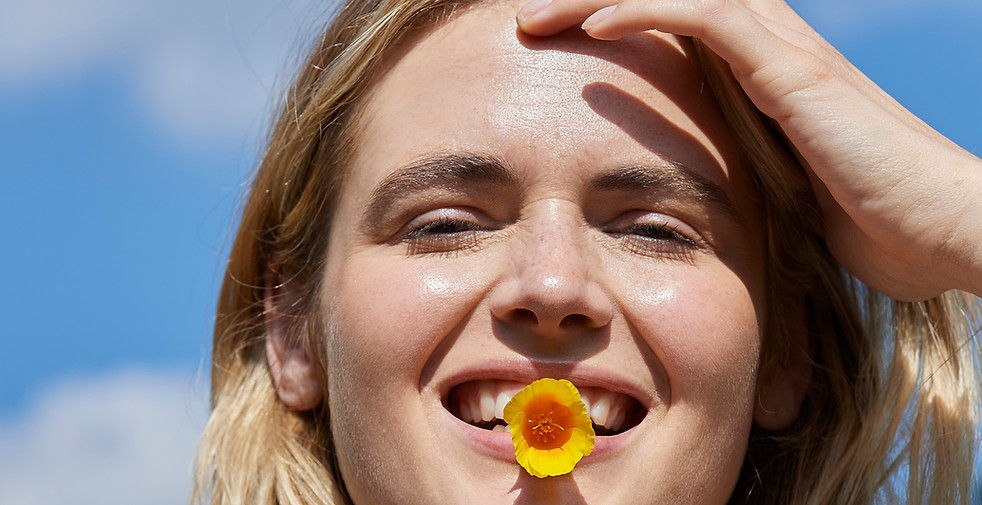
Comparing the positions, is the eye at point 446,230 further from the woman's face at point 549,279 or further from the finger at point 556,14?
the finger at point 556,14

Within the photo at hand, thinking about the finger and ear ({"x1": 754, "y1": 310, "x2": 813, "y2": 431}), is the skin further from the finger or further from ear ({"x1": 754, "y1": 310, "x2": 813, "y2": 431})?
ear ({"x1": 754, "y1": 310, "x2": 813, "y2": 431})

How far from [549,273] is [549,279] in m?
0.02

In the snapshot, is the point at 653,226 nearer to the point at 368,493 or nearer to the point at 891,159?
the point at 891,159

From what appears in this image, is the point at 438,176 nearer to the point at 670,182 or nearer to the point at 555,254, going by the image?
the point at 555,254

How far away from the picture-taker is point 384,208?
10.5 feet

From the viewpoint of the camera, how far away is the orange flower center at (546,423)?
2770 mm

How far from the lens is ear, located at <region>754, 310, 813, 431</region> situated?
3537 millimetres

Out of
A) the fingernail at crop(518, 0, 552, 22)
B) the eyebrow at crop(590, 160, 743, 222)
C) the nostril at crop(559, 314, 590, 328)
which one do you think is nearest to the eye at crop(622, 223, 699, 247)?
the eyebrow at crop(590, 160, 743, 222)

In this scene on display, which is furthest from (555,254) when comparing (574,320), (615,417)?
(615,417)

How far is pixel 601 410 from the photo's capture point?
293 centimetres

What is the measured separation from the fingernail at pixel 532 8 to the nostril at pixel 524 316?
2.99 feet

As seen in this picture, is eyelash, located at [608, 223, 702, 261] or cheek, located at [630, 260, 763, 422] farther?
eyelash, located at [608, 223, 702, 261]

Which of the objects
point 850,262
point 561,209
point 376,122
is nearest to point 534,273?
point 561,209

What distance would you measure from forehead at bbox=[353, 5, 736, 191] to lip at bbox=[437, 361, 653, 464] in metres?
0.57
